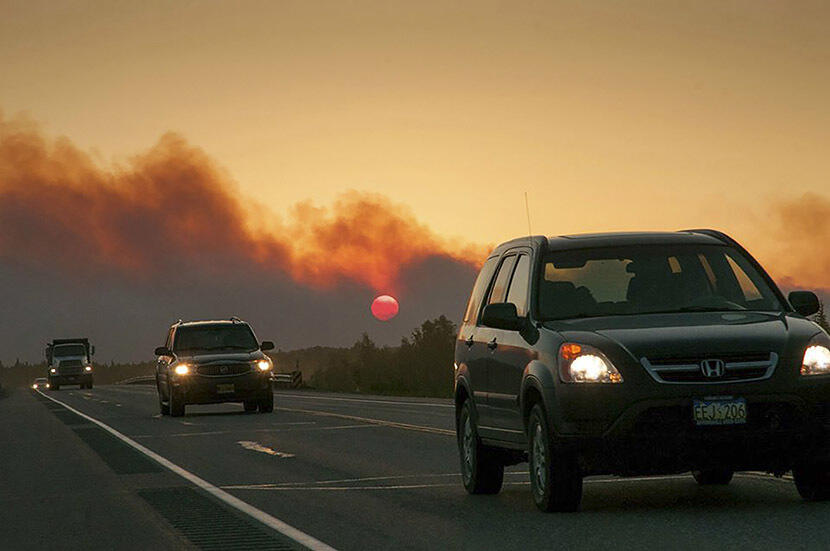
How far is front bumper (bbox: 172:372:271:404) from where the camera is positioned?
32.4m

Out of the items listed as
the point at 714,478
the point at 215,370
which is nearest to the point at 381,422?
the point at 215,370

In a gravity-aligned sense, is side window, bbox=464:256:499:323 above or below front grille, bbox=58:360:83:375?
below

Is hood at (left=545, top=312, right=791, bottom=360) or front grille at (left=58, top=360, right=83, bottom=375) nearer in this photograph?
hood at (left=545, top=312, right=791, bottom=360)

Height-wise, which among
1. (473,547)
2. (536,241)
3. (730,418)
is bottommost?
(473,547)

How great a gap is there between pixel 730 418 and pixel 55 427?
71.5 feet

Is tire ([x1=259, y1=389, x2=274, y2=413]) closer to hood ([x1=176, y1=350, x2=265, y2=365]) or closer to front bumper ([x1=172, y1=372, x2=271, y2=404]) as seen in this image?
front bumper ([x1=172, y1=372, x2=271, y2=404])

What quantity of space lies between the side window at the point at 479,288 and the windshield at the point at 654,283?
1478 millimetres

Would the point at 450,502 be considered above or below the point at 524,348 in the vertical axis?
below

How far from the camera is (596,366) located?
421 inches

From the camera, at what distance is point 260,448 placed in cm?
2061

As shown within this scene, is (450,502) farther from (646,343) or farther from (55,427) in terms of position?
(55,427)

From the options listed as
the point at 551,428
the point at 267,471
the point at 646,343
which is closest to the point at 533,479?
the point at 551,428

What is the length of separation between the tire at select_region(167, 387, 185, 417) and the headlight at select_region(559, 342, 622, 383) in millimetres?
22460

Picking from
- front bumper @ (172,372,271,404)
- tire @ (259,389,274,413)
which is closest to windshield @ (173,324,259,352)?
front bumper @ (172,372,271,404)
